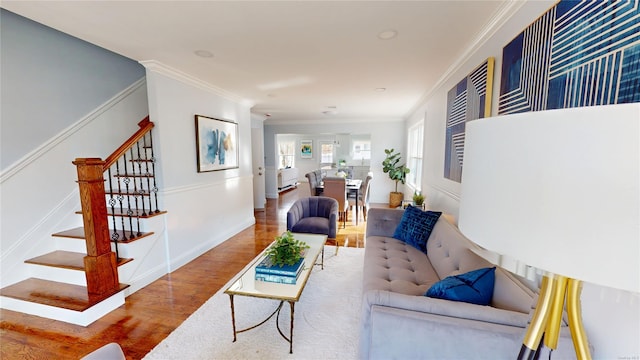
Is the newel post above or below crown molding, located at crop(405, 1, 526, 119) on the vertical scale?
below

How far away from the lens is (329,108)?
206 inches

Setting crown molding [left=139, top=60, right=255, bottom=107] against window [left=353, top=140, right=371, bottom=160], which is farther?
window [left=353, top=140, right=371, bottom=160]

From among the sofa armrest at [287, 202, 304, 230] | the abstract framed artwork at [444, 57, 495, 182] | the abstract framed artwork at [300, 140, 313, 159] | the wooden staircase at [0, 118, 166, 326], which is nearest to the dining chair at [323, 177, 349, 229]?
the sofa armrest at [287, 202, 304, 230]

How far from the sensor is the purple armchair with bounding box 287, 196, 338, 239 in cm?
345

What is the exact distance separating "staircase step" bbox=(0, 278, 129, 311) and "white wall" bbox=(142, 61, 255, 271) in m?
0.83

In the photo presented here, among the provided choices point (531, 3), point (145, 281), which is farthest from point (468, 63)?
point (145, 281)

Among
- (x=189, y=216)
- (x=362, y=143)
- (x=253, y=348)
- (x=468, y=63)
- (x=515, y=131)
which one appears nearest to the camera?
(x=515, y=131)

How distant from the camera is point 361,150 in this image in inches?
419

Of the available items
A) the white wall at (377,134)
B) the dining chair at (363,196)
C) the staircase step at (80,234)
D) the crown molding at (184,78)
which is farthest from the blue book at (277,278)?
the white wall at (377,134)

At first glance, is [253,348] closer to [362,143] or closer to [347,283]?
[347,283]

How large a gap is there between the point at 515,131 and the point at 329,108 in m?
4.91

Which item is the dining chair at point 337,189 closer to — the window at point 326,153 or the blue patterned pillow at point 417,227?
the blue patterned pillow at point 417,227

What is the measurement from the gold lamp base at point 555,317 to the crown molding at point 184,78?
3.47 meters

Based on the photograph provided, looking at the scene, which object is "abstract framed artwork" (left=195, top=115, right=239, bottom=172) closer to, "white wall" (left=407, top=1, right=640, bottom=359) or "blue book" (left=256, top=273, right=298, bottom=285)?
"blue book" (left=256, top=273, right=298, bottom=285)
